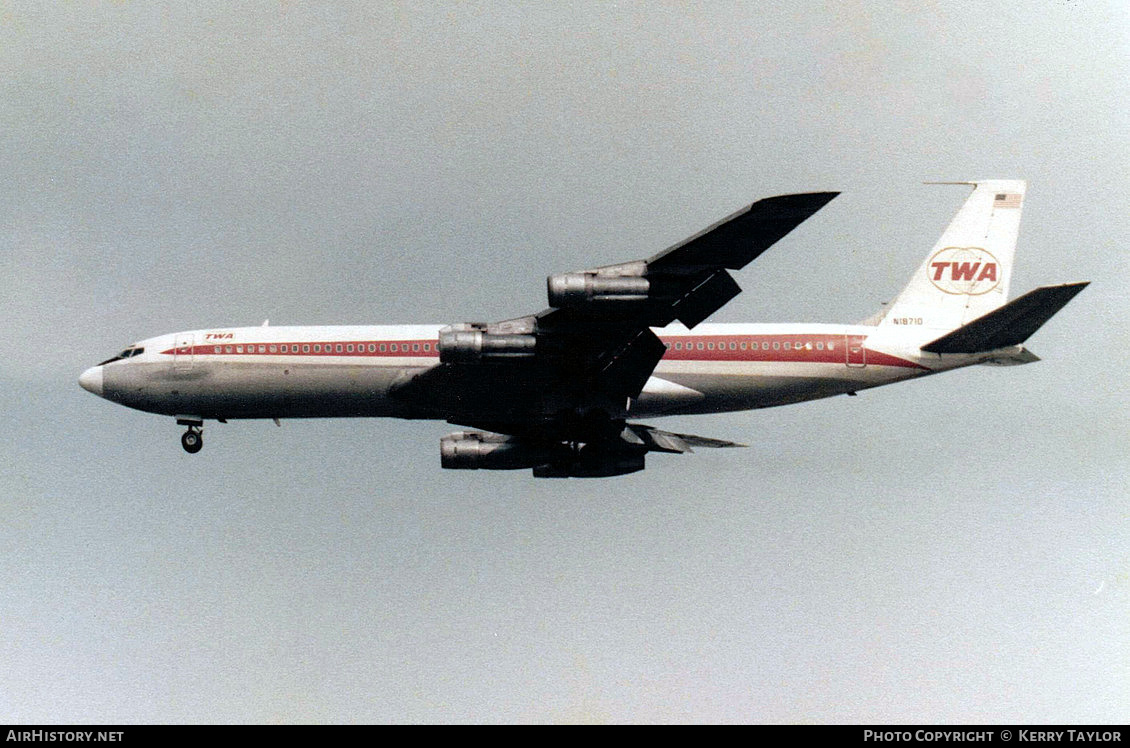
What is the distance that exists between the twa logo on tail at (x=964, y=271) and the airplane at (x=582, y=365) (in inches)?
1.8

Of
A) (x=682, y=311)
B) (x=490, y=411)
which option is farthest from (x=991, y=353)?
(x=490, y=411)

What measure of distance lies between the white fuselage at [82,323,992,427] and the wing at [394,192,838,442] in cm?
125

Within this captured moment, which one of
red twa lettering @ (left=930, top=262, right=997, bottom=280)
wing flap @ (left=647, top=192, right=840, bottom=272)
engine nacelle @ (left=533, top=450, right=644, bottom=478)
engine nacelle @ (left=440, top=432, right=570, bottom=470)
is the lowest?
engine nacelle @ (left=533, top=450, right=644, bottom=478)

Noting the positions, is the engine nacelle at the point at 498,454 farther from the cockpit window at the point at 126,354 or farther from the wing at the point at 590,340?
the cockpit window at the point at 126,354

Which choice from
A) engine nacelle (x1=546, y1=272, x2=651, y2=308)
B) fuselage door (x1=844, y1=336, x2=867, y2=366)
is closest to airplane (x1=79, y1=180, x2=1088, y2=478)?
fuselage door (x1=844, y1=336, x2=867, y2=366)

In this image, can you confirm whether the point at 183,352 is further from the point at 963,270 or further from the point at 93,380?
the point at 963,270

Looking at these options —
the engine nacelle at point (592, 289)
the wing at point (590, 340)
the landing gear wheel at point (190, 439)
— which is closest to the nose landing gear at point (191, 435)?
the landing gear wheel at point (190, 439)

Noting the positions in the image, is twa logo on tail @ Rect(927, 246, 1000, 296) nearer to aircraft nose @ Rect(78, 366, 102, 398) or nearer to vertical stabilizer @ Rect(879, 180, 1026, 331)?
vertical stabilizer @ Rect(879, 180, 1026, 331)

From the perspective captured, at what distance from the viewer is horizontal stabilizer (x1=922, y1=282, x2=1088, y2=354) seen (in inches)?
1097
